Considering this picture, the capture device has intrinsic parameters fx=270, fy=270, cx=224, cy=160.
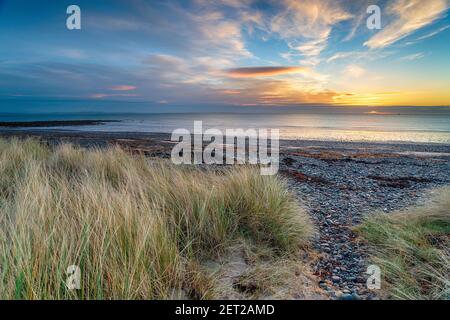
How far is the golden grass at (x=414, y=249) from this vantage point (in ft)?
9.50

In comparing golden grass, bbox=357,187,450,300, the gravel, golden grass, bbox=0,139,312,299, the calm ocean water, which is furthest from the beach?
the calm ocean water

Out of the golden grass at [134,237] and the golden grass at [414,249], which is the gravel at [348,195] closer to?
the golden grass at [414,249]

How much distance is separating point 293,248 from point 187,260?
1.59 m

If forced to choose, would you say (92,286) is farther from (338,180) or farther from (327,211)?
(338,180)

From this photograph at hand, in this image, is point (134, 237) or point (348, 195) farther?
point (348, 195)

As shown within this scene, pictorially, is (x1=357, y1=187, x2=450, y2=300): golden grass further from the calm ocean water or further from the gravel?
the calm ocean water

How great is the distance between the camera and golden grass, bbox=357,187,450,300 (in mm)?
2896

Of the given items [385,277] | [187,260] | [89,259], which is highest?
[89,259]

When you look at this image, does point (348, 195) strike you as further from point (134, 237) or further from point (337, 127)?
point (337, 127)

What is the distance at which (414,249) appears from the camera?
3676 mm

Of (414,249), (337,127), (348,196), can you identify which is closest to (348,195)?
(348,196)

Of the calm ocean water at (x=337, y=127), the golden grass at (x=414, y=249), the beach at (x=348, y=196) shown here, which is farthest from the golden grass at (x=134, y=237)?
the calm ocean water at (x=337, y=127)
